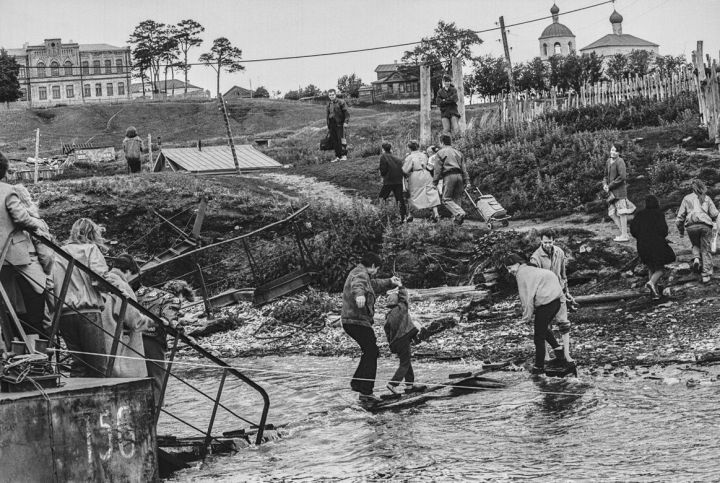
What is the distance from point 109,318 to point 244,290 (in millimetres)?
10277

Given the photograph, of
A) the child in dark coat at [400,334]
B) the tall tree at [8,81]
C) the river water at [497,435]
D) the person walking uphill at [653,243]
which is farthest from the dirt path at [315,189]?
the tall tree at [8,81]

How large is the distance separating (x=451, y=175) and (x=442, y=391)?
9030 millimetres

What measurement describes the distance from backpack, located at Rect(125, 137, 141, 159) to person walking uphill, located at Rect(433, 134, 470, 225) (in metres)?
9.43

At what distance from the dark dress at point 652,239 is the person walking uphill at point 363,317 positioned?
198 inches

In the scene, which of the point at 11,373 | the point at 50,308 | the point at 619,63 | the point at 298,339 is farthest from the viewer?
the point at 619,63

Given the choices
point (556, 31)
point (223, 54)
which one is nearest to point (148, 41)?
point (223, 54)

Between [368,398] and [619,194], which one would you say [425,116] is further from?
[368,398]

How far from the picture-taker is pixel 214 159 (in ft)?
104

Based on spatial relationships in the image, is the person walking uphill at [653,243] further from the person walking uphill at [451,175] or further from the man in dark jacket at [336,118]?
the man in dark jacket at [336,118]

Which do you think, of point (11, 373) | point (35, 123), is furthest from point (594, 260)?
point (35, 123)

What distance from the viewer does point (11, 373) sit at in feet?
25.9

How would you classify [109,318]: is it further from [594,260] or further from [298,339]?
[594,260]

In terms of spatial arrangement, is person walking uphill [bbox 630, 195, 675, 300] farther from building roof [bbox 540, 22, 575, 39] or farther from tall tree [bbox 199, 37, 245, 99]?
building roof [bbox 540, 22, 575, 39]

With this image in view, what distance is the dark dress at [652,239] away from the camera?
16.0 metres
